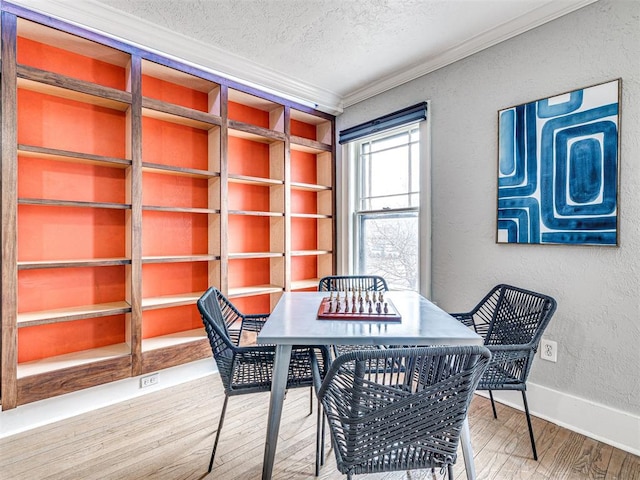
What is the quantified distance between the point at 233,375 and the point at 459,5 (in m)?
2.62

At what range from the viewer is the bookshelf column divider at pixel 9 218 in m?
1.95

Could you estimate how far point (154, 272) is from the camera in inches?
111

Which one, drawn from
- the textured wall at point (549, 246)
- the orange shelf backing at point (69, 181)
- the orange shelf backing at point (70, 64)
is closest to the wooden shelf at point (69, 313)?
the orange shelf backing at point (69, 181)

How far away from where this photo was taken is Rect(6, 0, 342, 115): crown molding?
212 centimetres

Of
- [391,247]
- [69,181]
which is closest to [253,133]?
[69,181]

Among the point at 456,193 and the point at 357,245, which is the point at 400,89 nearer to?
the point at 456,193

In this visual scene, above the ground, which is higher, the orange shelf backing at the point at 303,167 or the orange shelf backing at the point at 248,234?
the orange shelf backing at the point at 303,167

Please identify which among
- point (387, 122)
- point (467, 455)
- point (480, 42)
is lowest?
point (467, 455)

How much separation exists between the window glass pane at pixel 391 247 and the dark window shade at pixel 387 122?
823 millimetres

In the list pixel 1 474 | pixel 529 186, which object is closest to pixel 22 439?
pixel 1 474

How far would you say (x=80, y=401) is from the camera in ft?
7.47

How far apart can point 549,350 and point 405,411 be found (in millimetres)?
1669

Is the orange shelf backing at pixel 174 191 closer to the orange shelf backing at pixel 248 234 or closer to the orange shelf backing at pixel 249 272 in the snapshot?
the orange shelf backing at pixel 248 234

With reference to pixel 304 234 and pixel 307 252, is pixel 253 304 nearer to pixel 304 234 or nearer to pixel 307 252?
pixel 307 252
